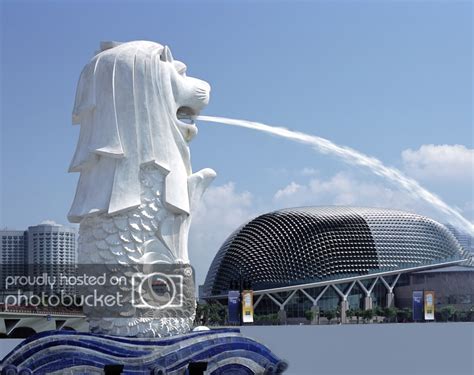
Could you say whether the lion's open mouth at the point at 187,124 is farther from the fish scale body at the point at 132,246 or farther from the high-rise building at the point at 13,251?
the high-rise building at the point at 13,251

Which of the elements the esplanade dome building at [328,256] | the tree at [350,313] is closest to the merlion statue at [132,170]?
the tree at [350,313]

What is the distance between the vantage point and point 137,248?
23422mm

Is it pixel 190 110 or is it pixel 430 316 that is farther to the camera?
pixel 430 316

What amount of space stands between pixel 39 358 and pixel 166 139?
21.2 feet

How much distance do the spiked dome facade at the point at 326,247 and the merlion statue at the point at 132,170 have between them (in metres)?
68.3

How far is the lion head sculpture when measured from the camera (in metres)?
23.5

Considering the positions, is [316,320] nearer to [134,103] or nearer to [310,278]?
[310,278]

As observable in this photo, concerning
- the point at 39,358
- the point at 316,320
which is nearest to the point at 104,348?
the point at 39,358

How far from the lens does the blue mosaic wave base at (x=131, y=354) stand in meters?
21.8

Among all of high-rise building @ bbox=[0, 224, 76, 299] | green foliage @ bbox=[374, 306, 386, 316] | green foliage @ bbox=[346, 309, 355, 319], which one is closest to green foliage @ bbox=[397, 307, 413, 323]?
green foliage @ bbox=[374, 306, 386, 316]

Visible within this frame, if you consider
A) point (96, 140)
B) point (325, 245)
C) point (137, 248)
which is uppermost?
point (325, 245)

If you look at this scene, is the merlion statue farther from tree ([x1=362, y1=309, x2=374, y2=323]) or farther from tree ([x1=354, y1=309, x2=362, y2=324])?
tree ([x1=354, y1=309, x2=362, y2=324])

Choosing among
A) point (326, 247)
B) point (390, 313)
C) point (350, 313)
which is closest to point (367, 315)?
point (390, 313)

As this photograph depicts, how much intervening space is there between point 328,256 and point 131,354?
2797 inches
